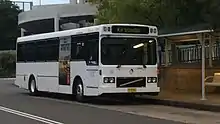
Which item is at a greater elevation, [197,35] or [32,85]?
[197,35]

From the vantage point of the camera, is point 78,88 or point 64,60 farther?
point 64,60

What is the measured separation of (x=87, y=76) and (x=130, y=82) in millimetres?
1896

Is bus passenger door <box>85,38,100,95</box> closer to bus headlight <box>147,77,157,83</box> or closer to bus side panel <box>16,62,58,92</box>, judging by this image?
bus headlight <box>147,77,157,83</box>

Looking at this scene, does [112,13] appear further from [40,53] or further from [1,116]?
[1,116]

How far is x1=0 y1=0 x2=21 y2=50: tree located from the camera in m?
87.5

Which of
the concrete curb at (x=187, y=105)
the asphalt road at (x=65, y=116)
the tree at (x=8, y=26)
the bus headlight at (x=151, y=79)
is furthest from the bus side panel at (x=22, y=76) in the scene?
the tree at (x=8, y=26)

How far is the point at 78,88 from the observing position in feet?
73.9

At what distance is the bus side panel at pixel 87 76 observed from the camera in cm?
2105

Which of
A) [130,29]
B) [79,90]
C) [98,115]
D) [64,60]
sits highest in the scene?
[130,29]

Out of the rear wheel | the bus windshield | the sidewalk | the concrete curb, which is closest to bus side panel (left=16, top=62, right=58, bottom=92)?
the rear wheel

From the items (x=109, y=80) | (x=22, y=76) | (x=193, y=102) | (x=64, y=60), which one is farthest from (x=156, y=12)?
(x=22, y=76)

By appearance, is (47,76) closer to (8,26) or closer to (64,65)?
(64,65)

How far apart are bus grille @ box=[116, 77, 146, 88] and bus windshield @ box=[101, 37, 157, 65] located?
23.6 inches

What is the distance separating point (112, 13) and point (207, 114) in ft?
37.6
